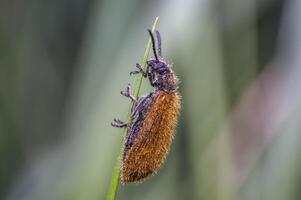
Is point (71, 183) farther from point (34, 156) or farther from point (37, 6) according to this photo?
point (37, 6)

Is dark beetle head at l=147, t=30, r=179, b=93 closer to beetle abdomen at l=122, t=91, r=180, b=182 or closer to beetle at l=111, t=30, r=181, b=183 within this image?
beetle at l=111, t=30, r=181, b=183

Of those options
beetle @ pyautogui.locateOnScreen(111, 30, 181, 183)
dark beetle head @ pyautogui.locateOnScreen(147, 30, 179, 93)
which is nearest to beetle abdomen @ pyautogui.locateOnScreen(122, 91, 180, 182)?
beetle @ pyautogui.locateOnScreen(111, 30, 181, 183)

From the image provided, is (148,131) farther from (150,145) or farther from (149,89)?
(149,89)

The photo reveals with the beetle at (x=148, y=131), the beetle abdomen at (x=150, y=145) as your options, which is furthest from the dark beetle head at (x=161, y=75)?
the beetle abdomen at (x=150, y=145)

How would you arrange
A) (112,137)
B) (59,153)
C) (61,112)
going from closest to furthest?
(112,137) → (59,153) → (61,112)

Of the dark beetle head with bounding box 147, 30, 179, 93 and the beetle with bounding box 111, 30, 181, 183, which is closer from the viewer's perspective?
the beetle with bounding box 111, 30, 181, 183

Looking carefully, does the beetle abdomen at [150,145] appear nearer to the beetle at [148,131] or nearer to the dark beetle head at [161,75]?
the beetle at [148,131]

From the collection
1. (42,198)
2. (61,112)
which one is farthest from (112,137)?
(61,112)

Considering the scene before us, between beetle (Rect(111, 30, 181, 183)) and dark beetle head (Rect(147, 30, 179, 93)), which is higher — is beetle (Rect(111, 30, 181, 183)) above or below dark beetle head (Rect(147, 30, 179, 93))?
below
